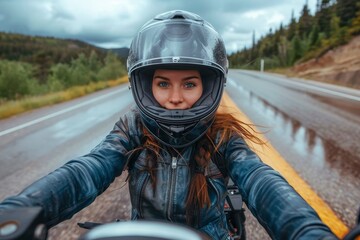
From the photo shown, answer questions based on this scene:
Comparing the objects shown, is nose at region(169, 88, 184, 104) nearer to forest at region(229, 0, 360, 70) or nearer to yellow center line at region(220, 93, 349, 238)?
yellow center line at region(220, 93, 349, 238)

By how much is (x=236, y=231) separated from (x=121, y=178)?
1686mm

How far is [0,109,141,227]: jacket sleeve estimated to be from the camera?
1.04 metres

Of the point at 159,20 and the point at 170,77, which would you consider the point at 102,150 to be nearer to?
the point at 170,77

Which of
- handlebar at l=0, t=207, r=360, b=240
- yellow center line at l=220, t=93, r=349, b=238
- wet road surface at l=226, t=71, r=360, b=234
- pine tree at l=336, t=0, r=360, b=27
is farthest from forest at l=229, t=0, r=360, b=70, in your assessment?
handlebar at l=0, t=207, r=360, b=240

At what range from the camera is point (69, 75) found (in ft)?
146

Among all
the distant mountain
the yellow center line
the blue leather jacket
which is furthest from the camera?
the distant mountain

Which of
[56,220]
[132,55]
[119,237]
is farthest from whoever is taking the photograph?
[132,55]

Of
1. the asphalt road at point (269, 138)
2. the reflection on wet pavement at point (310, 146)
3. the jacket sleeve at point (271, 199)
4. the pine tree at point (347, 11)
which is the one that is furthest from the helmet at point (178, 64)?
the pine tree at point (347, 11)

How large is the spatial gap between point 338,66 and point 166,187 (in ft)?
66.7

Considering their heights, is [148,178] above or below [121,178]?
above

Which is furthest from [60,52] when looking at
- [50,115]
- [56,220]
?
[56,220]

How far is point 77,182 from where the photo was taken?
124cm

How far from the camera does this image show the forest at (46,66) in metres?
33.8

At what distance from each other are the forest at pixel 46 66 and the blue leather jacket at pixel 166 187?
1686cm
